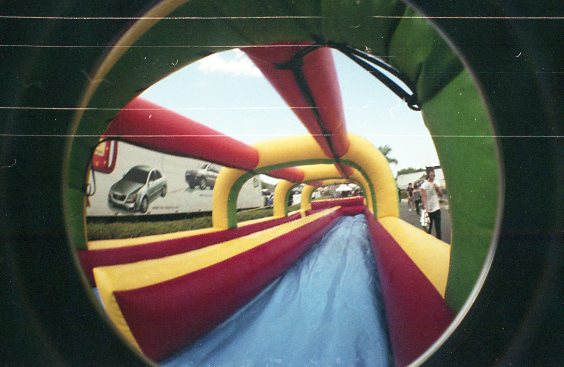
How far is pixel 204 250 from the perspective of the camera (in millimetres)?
936

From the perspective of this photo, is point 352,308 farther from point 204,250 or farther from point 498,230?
point 498,230

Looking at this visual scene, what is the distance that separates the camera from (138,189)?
1.86 ft

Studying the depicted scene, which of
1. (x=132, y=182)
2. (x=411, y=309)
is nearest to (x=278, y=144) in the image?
(x=132, y=182)

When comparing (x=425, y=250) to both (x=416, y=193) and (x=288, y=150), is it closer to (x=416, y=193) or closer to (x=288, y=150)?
(x=416, y=193)

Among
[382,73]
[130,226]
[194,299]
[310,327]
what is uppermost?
[382,73]

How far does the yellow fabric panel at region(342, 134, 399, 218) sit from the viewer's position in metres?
0.69

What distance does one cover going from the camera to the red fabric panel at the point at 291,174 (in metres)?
1.14

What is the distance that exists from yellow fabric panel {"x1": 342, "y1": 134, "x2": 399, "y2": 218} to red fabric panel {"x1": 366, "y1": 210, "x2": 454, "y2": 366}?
177 mm

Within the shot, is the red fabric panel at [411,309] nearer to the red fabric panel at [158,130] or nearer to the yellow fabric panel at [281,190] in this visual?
the yellow fabric panel at [281,190]

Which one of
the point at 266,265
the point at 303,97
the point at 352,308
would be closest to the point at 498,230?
the point at 303,97

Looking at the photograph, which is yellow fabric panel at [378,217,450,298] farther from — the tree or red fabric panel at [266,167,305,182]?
red fabric panel at [266,167,305,182]

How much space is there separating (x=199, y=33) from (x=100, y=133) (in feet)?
1.02

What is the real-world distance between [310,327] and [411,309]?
525 mm

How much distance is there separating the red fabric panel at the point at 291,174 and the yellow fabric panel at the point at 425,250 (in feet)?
1.31
